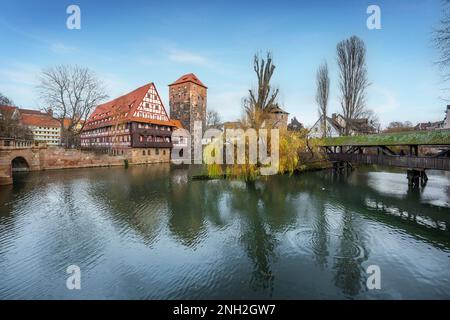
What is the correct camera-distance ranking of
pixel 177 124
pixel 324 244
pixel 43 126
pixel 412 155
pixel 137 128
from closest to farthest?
pixel 324 244 < pixel 412 155 < pixel 137 128 < pixel 177 124 < pixel 43 126

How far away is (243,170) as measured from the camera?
14.1 m

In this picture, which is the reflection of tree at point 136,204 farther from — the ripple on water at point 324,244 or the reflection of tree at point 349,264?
the reflection of tree at point 349,264

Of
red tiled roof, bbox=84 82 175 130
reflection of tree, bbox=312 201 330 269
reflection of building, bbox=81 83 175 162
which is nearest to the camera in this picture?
reflection of tree, bbox=312 201 330 269

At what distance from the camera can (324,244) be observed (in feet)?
21.9

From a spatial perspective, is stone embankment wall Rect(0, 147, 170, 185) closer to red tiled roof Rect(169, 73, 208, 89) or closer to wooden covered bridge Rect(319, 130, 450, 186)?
red tiled roof Rect(169, 73, 208, 89)

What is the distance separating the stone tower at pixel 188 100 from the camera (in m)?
38.8

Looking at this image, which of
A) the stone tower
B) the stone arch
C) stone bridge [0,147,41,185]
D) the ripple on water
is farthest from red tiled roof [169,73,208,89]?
the ripple on water

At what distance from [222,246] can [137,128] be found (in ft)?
89.4

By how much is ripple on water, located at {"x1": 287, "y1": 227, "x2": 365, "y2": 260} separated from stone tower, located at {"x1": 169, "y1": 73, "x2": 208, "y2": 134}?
3338cm

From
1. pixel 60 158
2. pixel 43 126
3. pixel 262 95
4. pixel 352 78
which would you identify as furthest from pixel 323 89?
pixel 43 126

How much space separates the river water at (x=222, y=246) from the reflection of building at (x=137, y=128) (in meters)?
18.5

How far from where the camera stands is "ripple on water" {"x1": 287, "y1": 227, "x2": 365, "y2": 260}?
6.10 metres

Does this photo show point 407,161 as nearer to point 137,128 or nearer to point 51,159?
point 137,128

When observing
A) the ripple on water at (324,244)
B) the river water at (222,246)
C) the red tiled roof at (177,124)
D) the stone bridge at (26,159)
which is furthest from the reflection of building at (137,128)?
the ripple on water at (324,244)
